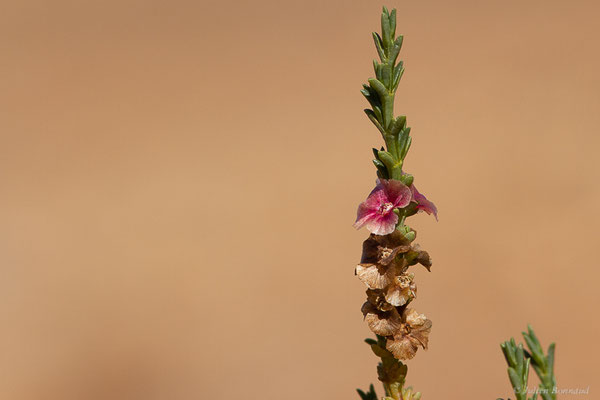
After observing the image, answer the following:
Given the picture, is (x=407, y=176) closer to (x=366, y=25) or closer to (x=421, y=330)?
(x=421, y=330)

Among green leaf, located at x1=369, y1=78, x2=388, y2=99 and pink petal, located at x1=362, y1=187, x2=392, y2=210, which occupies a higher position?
green leaf, located at x1=369, y1=78, x2=388, y2=99

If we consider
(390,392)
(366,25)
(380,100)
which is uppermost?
(366,25)

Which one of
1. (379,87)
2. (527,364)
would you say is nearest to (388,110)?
→ (379,87)

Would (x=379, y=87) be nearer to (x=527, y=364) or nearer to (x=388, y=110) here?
(x=388, y=110)

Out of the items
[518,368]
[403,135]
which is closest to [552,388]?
[518,368]

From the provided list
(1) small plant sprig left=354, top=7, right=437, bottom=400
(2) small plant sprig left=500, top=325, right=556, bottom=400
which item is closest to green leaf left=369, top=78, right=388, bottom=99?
(1) small plant sprig left=354, top=7, right=437, bottom=400

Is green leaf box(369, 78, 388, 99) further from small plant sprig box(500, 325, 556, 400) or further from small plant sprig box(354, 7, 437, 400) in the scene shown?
small plant sprig box(500, 325, 556, 400)

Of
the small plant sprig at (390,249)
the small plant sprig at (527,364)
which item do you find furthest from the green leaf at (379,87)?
the small plant sprig at (527,364)
